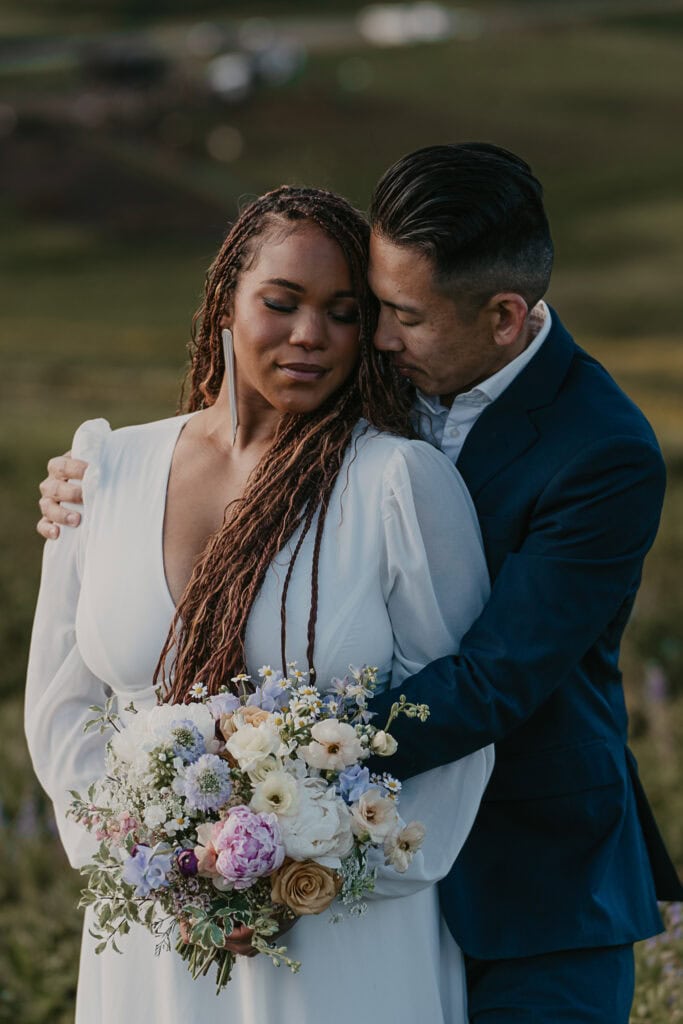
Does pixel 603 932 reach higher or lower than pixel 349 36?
lower

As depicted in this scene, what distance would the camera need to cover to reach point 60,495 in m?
3.58

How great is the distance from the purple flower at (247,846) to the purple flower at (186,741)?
0.47 ft

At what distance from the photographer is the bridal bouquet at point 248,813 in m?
2.84

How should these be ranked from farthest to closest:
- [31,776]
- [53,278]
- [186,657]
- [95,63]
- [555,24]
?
1. [555,24]
2. [95,63]
3. [53,278]
4. [31,776]
5. [186,657]

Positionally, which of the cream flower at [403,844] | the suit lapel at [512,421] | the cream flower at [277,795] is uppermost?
the suit lapel at [512,421]

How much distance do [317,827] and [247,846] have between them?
142mm

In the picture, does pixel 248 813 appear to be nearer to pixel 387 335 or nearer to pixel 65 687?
pixel 65 687

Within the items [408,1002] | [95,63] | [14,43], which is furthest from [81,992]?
[14,43]

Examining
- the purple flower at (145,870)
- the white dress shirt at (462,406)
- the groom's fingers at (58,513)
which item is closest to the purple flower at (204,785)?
the purple flower at (145,870)

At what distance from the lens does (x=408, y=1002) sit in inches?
129

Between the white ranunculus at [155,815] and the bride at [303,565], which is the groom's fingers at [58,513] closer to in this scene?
the bride at [303,565]

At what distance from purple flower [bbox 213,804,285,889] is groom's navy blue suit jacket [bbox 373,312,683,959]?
0.41 m

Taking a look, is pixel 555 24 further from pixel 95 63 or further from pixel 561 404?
pixel 561 404

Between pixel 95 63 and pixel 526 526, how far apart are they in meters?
25.4
